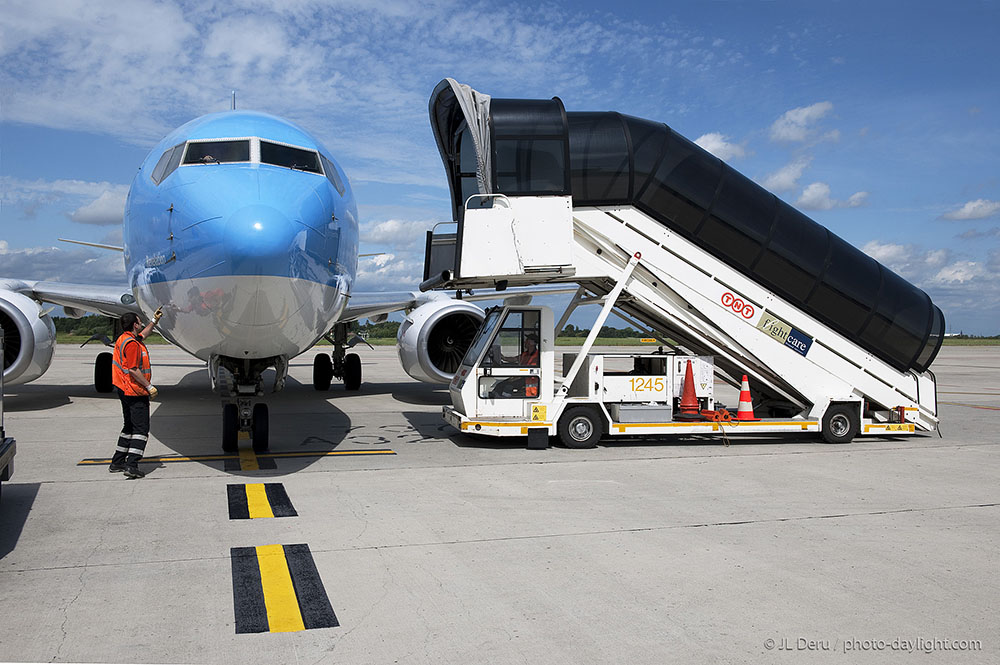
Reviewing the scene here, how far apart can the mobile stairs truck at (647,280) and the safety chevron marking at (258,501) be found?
9.85 ft

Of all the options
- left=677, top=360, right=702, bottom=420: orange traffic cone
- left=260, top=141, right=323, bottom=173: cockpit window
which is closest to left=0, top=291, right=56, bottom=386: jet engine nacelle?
left=260, top=141, right=323, bottom=173: cockpit window

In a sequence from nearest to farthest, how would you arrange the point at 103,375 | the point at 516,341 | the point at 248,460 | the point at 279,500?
the point at 279,500 < the point at 248,460 < the point at 516,341 < the point at 103,375

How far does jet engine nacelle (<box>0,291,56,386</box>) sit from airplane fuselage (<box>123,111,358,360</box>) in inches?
193

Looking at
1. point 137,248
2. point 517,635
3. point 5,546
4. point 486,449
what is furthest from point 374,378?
point 517,635

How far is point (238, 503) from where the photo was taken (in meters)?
6.42

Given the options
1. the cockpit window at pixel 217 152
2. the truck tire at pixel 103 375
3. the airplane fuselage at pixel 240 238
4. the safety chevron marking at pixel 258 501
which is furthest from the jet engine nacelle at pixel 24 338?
the safety chevron marking at pixel 258 501

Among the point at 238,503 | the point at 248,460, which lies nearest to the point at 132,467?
the point at 248,460

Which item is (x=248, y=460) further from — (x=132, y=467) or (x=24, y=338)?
(x=24, y=338)

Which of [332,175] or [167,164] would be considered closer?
[167,164]

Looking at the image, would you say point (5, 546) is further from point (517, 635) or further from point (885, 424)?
point (885, 424)

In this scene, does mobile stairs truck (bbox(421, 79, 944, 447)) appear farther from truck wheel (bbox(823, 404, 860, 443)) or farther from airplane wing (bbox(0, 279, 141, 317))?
airplane wing (bbox(0, 279, 141, 317))

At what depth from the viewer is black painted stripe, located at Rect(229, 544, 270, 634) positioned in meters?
3.81

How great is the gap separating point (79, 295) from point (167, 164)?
6613 mm

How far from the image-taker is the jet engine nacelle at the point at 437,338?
43.4ft
